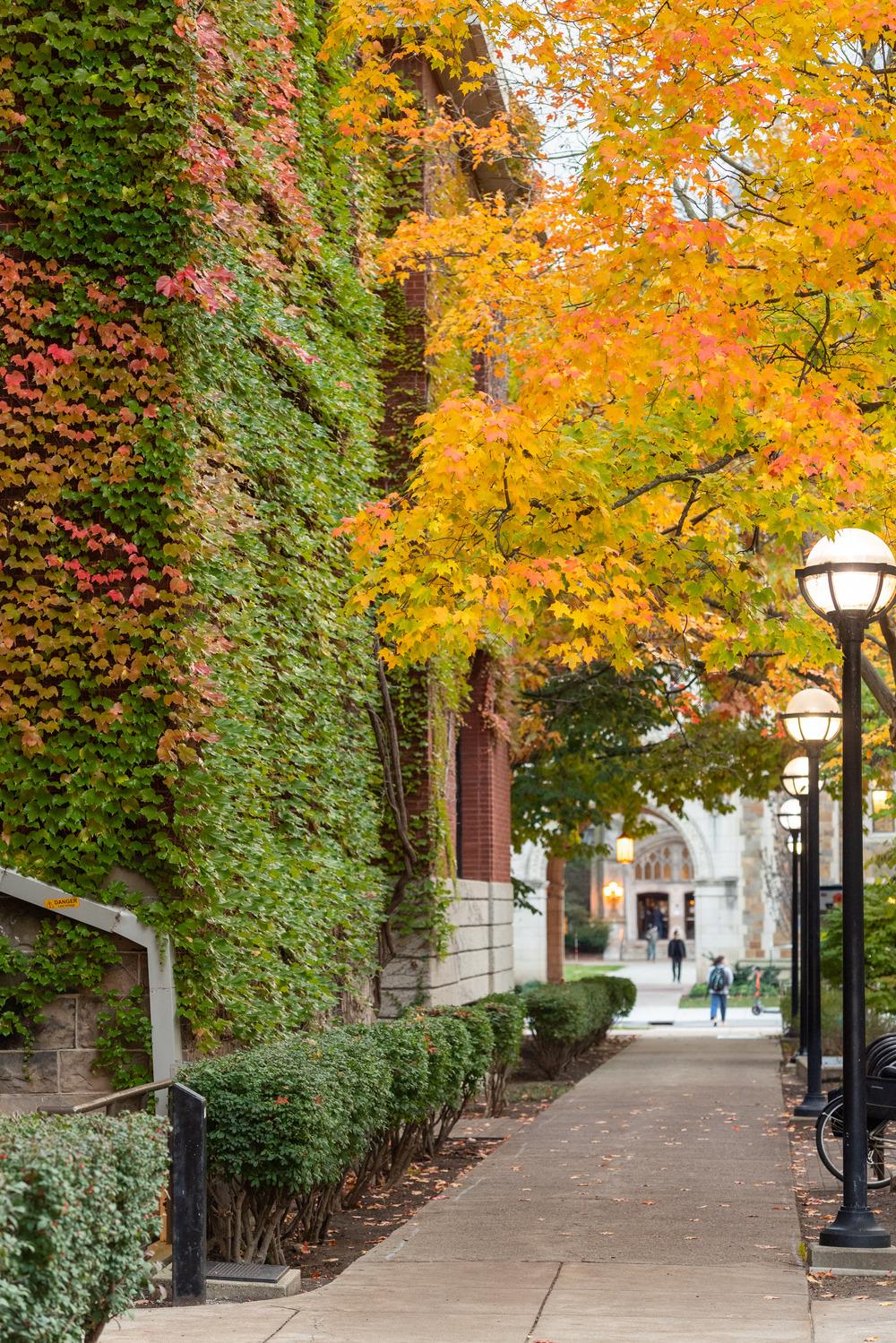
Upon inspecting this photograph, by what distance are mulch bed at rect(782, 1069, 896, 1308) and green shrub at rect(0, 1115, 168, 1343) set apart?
3832 millimetres

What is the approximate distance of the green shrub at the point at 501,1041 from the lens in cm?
1647

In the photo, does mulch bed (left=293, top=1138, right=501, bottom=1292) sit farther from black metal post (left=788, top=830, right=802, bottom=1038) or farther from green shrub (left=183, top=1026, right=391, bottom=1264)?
black metal post (left=788, top=830, right=802, bottom=1038)

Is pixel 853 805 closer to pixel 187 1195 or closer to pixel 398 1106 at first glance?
pixel 398 1106

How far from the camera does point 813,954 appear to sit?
53.6 feet

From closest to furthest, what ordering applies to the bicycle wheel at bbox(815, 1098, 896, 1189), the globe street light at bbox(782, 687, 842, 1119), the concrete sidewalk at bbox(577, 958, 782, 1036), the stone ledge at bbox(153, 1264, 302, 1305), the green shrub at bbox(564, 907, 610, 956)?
the stone ledge at bbox(153, 1264, 302, 1305) → the bicycle wheel at bbox(815, 1098, 896, 1189) → the globe street light at bbox(782, 687, 842, 1119) → the concrete sidewalk at bbox(577, 958, 782, 1036) → the green shrub at bbox(564, 907, 610, 956)

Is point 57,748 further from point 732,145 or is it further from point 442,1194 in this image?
point 732,145

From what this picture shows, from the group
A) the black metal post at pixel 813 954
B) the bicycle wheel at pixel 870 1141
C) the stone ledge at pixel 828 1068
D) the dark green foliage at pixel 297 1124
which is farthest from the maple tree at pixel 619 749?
the bicycle wheel at pixel 870 1141

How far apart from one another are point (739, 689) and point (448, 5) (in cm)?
1445

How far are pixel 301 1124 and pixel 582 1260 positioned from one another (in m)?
1.81

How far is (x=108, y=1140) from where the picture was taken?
5.61 m

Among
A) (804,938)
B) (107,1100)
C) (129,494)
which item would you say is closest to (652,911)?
(804,938)

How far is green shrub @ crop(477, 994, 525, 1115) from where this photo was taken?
16.5 metres

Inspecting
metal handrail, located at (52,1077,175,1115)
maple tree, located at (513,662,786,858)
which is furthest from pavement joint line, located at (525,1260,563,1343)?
maple tree, located at (513,662,786,858)

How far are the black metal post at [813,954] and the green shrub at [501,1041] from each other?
290cm
